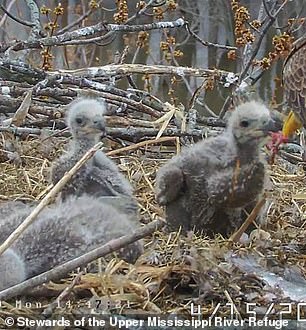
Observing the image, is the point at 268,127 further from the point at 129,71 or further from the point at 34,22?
the point at 34,22

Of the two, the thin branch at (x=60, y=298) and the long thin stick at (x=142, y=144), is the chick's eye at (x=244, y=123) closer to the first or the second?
the long thin stick at (x=142, y=144)

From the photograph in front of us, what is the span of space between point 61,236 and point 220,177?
601mm

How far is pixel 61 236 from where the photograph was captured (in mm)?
2330

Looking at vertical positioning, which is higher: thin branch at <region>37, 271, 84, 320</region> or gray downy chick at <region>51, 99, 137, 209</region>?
gray downy chick at <region>51, 99, 137, 209</region>

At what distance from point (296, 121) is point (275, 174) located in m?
0.44

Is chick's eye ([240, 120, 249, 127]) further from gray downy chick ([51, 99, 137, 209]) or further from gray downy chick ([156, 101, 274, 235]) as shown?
gray downy chick ([51, 99, 137, 209])

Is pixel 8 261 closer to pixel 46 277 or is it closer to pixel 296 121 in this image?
pixel 46 277

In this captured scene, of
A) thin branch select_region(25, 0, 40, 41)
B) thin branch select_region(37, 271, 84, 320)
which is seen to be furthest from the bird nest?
thin branch select_region(25, 0, 40, 41)

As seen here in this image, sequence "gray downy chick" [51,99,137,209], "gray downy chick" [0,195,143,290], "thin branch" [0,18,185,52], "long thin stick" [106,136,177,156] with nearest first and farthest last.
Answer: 1. "gray downy chick" [0,195,143,290]
2. "gray downy chick" [51,99,137,209]
3. "long thin stick" [106,136,177,156]
4. "thin branch" [0,18,185,52]

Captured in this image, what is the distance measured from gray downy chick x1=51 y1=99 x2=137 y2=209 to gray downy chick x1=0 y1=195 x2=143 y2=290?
0.27 m

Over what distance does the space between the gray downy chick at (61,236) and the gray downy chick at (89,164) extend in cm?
27

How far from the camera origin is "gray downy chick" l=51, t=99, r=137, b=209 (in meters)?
2.80

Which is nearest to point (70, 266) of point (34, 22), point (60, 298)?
point (60, 298)
